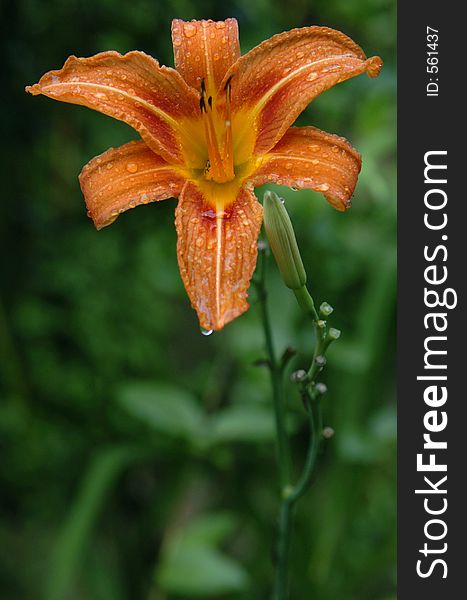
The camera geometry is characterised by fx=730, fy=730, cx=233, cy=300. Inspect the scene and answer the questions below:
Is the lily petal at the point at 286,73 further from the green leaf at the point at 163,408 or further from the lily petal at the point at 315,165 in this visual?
the green leaf at the point at 163,408

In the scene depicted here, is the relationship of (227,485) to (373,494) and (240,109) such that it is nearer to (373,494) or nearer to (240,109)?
(373,494)

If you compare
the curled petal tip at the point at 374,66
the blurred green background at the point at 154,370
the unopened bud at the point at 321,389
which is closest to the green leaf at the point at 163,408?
the blurred green background at the point at 154,370

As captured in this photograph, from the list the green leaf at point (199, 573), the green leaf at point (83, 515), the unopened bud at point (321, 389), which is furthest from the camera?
the green leaf at point (83, 515)

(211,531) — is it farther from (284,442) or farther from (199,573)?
(284,442)

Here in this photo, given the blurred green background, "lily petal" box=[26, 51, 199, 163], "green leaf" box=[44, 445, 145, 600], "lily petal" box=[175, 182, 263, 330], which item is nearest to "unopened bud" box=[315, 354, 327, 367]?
"lily petal" box=[175, 182, 263, 330]

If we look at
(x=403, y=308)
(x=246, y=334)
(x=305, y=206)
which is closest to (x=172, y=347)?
(x=246, y=334)

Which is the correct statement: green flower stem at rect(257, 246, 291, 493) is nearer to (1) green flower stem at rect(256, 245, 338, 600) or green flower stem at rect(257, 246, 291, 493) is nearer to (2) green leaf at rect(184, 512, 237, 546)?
(1) green flower stem at rect(256, 245, 338, 600)

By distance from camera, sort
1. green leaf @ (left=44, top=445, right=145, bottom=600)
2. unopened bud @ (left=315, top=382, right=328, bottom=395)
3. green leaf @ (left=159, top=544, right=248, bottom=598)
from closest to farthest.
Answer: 1. unopened bud @ (left=315, top=382, right=328, bottom=395)
2. green leaf @ (left=159, top=544, right=248, bottom=598)
3. green leaf @ (left=44, top=445, right=145, bottom=600)

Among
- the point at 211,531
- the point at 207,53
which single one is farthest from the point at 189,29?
the point at 211,531
